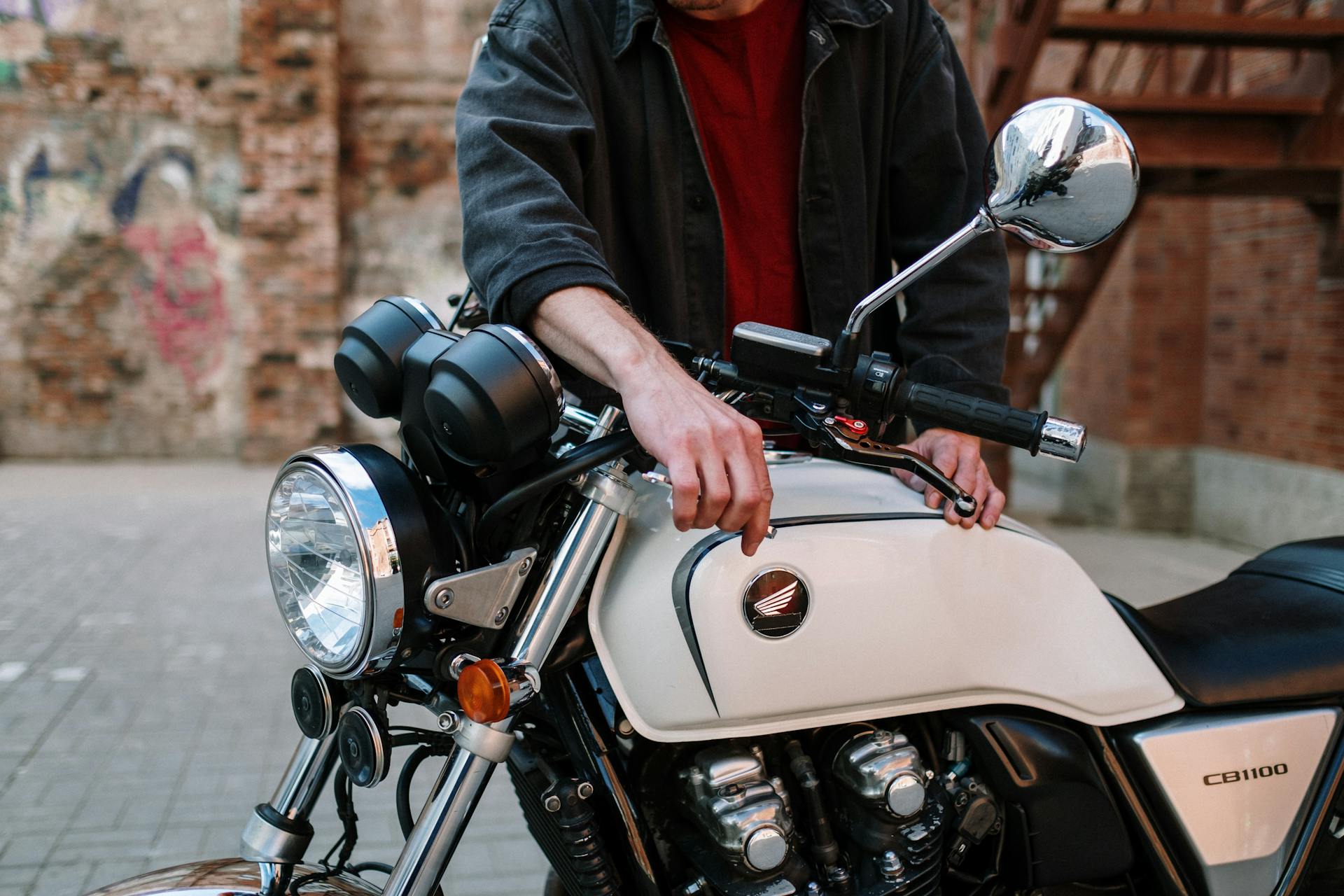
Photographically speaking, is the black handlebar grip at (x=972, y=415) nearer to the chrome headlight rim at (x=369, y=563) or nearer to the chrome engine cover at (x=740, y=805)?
the chrome engine cover at (x=740, y=805)

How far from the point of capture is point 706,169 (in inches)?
78.2

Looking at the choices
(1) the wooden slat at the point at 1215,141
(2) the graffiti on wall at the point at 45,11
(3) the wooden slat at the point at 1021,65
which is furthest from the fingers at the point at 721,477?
(2) the graffiti on wall at the point at 45,11

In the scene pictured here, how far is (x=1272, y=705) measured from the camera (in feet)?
5.92

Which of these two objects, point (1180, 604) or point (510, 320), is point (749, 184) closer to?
point (510, 320)

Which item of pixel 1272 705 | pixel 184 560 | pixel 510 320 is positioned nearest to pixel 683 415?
pixel 510 320

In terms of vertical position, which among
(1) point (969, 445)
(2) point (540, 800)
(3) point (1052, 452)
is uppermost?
(3) point (1052, 452)

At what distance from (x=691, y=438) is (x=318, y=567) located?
0.52 m

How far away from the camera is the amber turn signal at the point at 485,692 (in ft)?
4.42

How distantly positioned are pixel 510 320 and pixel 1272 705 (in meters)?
1.36

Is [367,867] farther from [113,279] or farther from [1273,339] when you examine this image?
[113,279]

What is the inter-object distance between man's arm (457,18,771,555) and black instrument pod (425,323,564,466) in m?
0.12

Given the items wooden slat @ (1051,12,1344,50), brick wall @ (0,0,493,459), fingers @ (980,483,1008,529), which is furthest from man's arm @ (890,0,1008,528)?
brick wall @ (0,0,493,459)

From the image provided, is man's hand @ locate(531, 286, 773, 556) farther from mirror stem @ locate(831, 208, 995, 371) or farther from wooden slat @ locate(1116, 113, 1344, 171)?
→ wooden slat @ locate(1116, 113, 1344, 171)

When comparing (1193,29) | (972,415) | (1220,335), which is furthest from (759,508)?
(1220,335)
